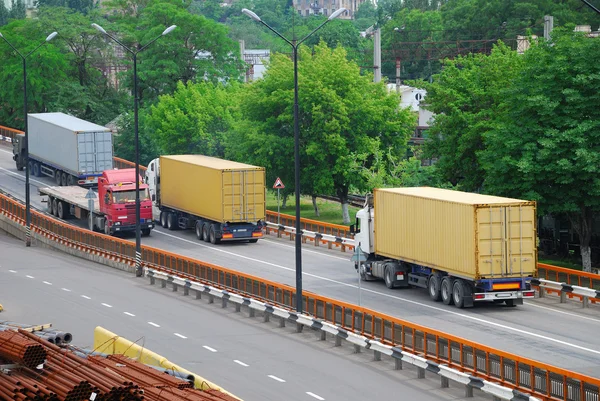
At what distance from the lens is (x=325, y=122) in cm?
6131

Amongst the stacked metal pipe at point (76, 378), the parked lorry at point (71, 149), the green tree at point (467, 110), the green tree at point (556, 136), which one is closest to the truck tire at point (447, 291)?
the green tree at point (556, 136)

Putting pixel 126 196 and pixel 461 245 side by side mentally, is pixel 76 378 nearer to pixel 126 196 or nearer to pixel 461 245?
pixel 461 245

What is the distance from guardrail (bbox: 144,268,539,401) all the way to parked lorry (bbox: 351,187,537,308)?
2.69 m

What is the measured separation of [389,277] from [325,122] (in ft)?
72.2

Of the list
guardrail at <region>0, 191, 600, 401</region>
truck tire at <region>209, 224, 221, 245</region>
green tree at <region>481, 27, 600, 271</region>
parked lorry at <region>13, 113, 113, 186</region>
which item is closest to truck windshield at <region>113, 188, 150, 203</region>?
truck tire at <region>209, 224, 221, 245</region>

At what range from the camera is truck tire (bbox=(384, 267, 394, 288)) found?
40.3 meters

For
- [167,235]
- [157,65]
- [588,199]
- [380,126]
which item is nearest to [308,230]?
[167,235]

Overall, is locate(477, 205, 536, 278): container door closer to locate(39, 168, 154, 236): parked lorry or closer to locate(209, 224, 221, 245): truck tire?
locate(209, 224, 221, 245): truck tire

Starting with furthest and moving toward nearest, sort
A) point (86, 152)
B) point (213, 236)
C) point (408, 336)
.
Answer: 1. point (86, 152)
2. point (213, 236)
3. point (408, 336)

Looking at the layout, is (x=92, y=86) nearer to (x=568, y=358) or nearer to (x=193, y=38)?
(x=193, y=38)

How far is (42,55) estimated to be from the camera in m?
95.6

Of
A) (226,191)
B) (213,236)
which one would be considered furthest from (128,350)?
(213,236)

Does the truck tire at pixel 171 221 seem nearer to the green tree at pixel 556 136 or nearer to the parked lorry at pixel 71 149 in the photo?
the parked lorry at pixel 71 149

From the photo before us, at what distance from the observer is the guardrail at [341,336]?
78.7 ft
